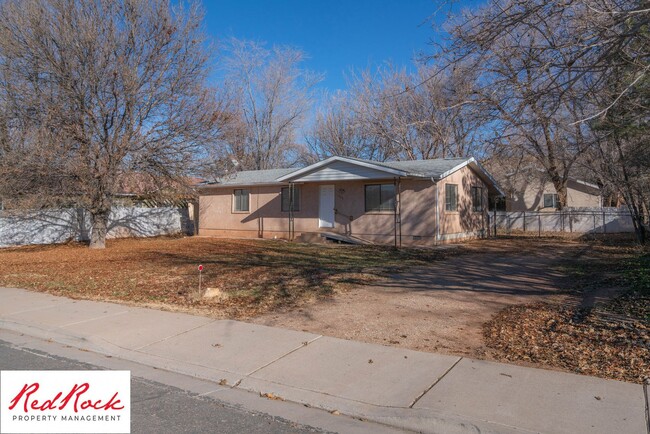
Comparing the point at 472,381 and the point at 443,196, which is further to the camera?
the point at 443,196

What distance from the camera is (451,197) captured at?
21.1 metres

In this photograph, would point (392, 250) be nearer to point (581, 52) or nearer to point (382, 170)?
point (382, 170)

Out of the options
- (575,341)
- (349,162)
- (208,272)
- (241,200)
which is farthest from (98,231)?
(575,341)

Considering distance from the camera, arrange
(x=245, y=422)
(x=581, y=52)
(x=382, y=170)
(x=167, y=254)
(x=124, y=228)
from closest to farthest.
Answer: (x=245, y=422)
(x=581, y=52)
(x=167, y=254)
(x=382, y=170)
(x=124, y=228)

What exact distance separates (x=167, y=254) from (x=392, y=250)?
26.9ft

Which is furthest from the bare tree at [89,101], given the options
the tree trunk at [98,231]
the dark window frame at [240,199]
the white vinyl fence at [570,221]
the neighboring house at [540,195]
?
the neighboring house at [540,195]

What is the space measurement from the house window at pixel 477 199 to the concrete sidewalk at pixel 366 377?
18299 millimetres

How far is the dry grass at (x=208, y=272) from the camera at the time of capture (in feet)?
31.2

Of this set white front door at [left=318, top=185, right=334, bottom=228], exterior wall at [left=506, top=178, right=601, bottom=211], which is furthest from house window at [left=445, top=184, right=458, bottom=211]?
exterior wall at [left=506, top=178, right=601, bottom=211]

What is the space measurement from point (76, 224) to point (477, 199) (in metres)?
19.7

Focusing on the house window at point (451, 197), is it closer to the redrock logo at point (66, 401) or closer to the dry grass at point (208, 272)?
the dry grass at point (208, 272)

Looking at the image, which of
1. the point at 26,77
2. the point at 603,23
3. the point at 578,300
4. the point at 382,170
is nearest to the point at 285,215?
the point at 382,170

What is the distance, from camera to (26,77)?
16.8 meters

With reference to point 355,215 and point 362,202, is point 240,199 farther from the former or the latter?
point 362,202
